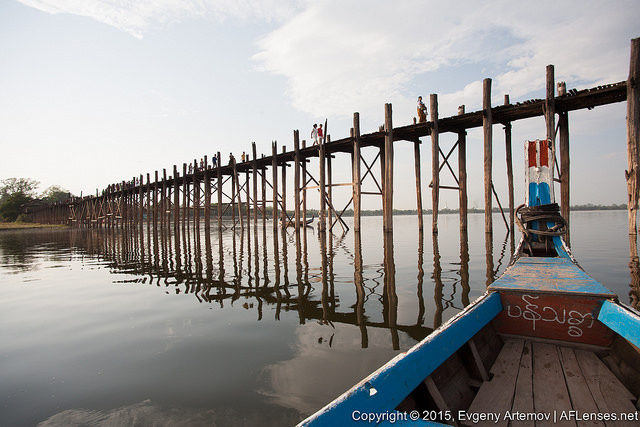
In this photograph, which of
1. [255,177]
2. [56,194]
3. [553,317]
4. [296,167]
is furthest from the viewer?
[56,194]

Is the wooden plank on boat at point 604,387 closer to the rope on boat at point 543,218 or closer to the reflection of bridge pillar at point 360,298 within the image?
the reflection of bridge pillar at point 360,298

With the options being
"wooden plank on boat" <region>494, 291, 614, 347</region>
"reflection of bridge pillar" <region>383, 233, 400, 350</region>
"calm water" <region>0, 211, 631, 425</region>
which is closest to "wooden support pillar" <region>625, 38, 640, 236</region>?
"calm water" <region>0, 211, 631, 425</region>

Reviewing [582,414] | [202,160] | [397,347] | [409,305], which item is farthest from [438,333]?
[202,160]

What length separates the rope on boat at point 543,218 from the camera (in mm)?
5256

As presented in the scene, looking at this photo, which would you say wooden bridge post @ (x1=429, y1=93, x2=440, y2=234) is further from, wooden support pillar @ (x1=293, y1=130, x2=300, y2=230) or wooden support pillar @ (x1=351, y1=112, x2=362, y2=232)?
wooden support pillar @ (x1=293, y1=130, x2=300, y2=230)

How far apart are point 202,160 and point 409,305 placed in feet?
80.0

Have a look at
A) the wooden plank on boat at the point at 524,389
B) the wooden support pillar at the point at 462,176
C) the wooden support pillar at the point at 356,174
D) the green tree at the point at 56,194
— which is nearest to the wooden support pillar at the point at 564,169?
the wooden support pillar at the point at 462,176

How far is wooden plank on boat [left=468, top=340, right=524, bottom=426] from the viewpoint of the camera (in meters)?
→ 1.93

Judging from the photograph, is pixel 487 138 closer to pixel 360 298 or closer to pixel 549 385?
pixel 360 298

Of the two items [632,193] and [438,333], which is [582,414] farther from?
[632,193]

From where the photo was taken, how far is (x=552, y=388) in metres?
2.06

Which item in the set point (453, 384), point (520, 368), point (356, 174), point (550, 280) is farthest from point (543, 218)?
point (356, 174)

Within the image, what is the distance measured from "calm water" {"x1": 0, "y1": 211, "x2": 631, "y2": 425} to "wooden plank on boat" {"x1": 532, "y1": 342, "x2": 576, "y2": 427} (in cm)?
114

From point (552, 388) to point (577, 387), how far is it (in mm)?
161
